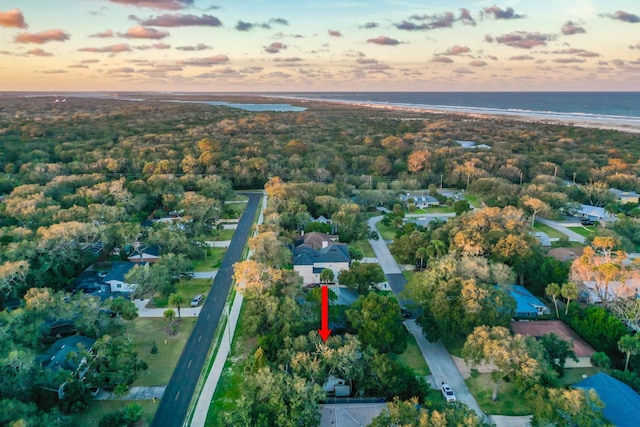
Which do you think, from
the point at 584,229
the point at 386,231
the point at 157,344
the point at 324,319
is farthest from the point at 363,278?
the point at 584,229

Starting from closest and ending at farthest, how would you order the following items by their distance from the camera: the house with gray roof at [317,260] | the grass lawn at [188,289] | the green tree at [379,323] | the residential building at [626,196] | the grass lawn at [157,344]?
the grass lawn at [157,344] → the green tree at [379,323] → the grass lawn at [188,289] → the house with gray roof at [317,260] → the residential building at [626,196]

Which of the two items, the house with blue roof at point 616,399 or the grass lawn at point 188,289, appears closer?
the house with blue roof at point 616,399

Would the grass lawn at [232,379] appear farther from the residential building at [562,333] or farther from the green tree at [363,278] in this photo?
the residential building at [562,333]

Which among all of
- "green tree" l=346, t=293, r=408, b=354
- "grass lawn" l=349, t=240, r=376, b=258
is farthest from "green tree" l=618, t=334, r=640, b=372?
"grass lawn" l=349, t=240, r=376, b=258

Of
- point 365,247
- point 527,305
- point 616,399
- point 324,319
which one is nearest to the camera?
point 616,399

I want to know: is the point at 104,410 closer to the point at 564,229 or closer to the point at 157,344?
the point at 157,344

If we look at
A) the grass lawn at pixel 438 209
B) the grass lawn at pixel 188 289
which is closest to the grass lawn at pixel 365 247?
the grass lawn at pixel 188 289

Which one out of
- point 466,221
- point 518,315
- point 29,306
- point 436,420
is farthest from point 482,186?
point 29,306
